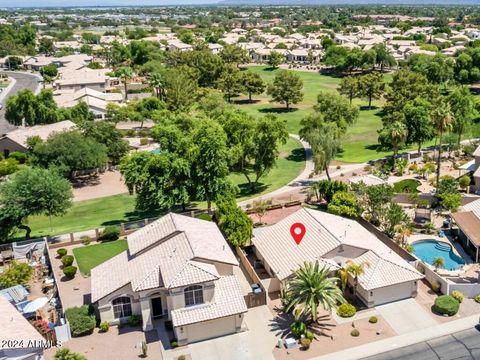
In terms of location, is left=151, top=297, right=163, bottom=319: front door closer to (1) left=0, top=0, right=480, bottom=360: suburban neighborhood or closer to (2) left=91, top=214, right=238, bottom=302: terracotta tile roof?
(1) left=0, top=0, right=480, bottom=360: suburban neighborhood

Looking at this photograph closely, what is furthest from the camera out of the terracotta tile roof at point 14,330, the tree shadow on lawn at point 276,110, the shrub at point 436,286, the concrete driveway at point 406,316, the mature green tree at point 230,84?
the mature green tree at point 230,84

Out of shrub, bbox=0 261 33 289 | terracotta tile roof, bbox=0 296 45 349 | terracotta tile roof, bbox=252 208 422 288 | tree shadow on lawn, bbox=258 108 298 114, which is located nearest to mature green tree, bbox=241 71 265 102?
tree shadow on lawn, bbox=258 108 298 114

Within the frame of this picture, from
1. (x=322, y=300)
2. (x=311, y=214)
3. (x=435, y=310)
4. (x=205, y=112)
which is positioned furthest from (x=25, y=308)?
(x=205, y=112)

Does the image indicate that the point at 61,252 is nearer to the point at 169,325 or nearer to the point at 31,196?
the point at 31,196

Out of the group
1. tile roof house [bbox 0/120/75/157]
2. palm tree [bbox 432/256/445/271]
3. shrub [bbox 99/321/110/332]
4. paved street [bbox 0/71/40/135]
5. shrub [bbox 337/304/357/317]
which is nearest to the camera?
shrub [bbox 99/321/110/332]

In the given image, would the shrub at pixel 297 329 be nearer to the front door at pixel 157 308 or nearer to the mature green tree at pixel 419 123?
the front door at pixel 157 308

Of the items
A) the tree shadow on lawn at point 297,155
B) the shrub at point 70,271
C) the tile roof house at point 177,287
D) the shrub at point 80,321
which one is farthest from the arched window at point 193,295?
the tree shadow on lawn at point 297,155
